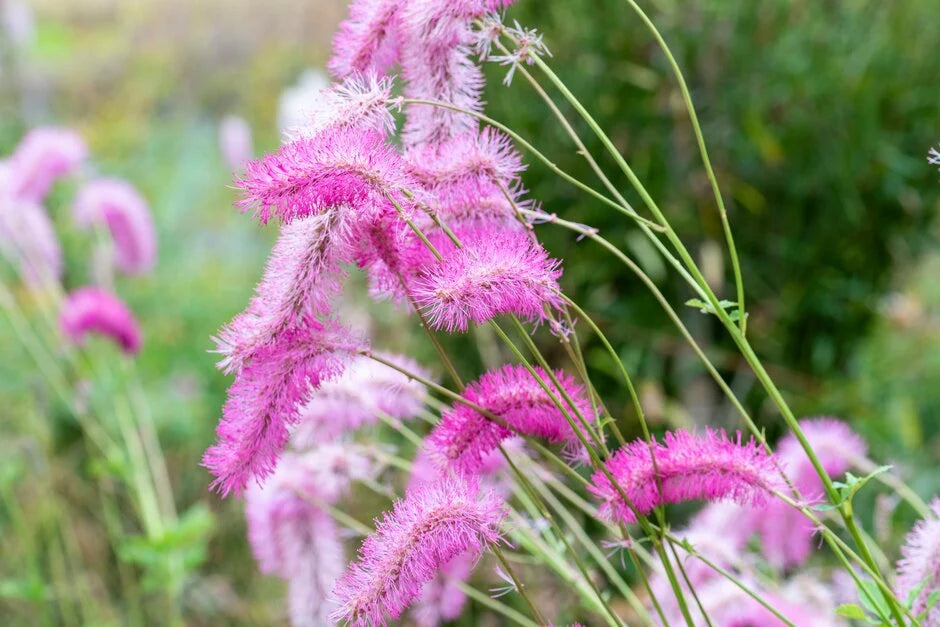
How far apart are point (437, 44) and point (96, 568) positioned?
2.24 metres

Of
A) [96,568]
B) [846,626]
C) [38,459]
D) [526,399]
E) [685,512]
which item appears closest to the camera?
[526,399]

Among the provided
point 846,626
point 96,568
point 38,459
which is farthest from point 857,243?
point 96,568

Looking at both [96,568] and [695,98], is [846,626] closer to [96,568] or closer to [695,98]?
[695,98]

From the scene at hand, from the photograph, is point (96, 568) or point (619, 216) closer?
point (619, 216)

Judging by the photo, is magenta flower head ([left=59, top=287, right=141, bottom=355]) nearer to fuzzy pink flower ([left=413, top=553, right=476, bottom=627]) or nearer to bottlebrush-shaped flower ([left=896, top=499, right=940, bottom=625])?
fuzzy pink flower ([left=413, top=553, right=476, bottom=627])

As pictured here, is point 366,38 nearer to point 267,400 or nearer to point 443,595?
point 267,400

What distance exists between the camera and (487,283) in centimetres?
60

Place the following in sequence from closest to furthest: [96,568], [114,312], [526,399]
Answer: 1. [526,399]
2. [114,312]
3. [96,568]

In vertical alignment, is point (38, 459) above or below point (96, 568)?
above

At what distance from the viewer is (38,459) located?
2.12 meters

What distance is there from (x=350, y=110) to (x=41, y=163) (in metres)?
1.37

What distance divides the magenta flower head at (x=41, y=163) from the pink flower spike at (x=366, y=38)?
1238 mm

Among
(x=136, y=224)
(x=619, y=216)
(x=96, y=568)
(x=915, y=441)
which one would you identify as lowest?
(x=96, y=568)

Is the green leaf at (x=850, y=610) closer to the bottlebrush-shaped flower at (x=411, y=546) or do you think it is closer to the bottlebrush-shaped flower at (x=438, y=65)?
the bottlebrush-shaped flower at (x=411, y=546)
